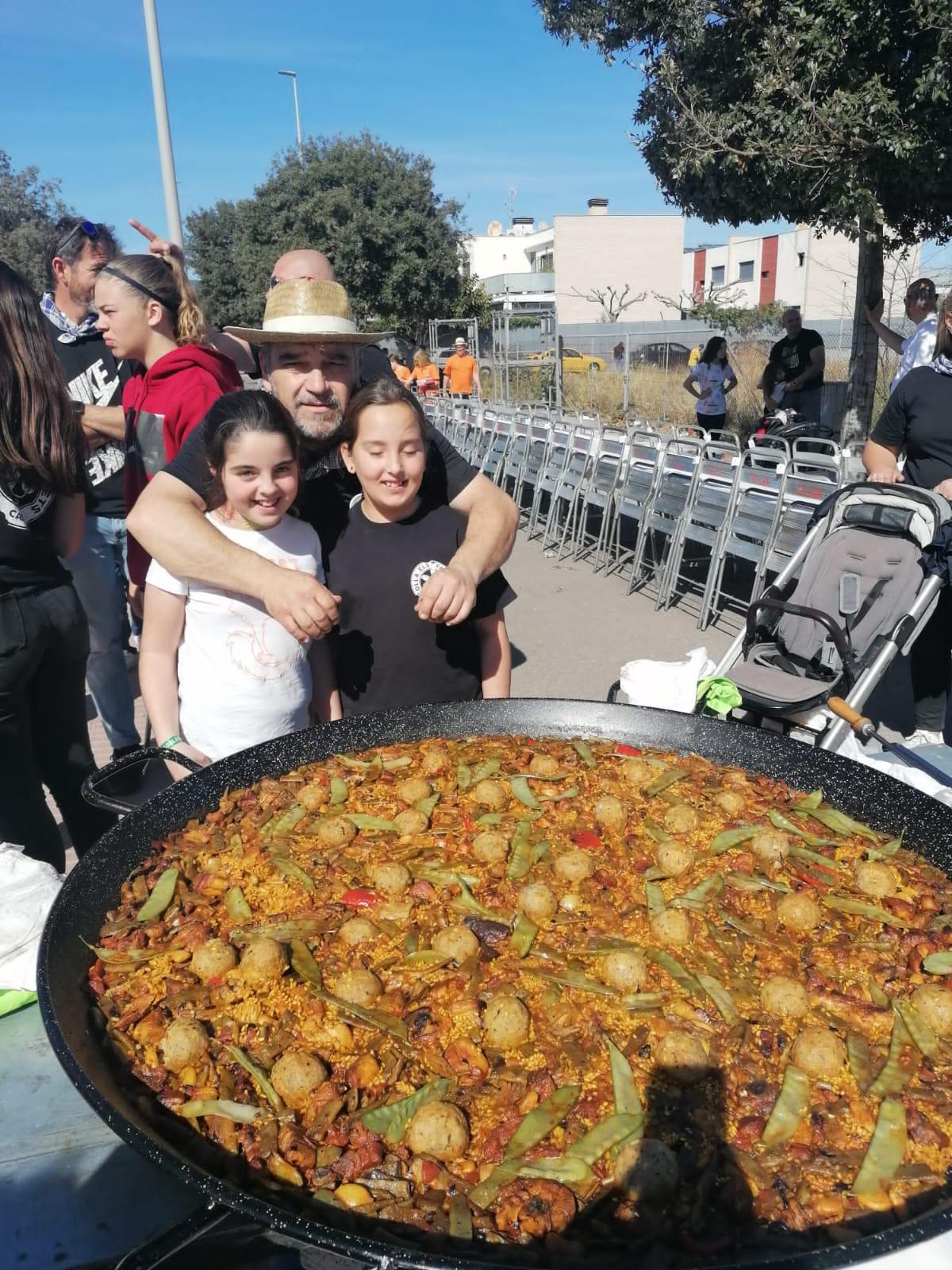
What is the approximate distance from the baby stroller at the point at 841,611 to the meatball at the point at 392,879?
253cm

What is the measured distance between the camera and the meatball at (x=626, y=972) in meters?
1.80

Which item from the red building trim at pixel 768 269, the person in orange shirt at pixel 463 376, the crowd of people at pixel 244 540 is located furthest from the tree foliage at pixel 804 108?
the red building trim at pixel 768 269

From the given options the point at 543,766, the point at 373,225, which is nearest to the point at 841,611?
the point at 543,766

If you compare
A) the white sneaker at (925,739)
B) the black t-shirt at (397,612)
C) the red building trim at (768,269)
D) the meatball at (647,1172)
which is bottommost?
the white sneaker at (925,739)

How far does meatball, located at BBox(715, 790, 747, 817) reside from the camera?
2408mm

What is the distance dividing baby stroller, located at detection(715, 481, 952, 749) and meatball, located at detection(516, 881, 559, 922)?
7.79 feet

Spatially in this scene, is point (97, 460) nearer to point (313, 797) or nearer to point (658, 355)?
point (313, 797)

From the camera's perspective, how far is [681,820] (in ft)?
7.68

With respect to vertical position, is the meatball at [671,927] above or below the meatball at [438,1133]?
above

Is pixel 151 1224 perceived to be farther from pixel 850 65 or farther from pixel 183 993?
pixel 850 65

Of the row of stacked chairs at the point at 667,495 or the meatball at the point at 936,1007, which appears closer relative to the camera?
the meatball at the point at 936,1007

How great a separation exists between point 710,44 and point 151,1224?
502 inches

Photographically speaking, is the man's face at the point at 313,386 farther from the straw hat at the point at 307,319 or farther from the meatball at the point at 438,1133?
the meatball at the point at 438,1133

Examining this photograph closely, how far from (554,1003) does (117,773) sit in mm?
1363
